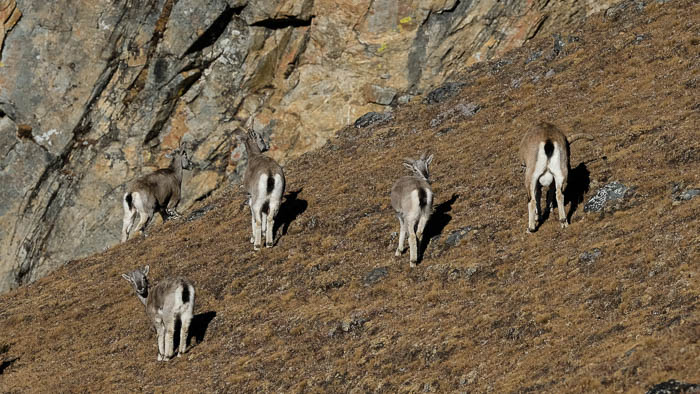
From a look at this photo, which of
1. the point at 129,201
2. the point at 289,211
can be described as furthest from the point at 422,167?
the point at 129,201

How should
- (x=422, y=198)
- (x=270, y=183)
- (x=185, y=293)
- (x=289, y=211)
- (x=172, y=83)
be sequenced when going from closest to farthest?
(x=185, y=293)
(x=422, y=198)
(x=270, y=183)
(x=289, y=211)
(x=172, y=83)

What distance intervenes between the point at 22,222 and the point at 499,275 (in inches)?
1163

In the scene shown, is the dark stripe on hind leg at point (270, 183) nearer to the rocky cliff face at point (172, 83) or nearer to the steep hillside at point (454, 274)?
the steep hillside at point (454, 274)

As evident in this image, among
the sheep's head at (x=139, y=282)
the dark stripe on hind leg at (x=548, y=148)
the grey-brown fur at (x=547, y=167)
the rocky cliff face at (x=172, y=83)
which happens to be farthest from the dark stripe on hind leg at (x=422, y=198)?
the rocky cliff face at (x=172, y=83)

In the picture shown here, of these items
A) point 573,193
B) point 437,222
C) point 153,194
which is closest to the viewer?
point 573,193

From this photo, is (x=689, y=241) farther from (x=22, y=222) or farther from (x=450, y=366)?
(x=22, y=222)

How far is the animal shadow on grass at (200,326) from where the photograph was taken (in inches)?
801

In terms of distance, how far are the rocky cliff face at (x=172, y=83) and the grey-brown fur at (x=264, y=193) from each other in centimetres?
1581

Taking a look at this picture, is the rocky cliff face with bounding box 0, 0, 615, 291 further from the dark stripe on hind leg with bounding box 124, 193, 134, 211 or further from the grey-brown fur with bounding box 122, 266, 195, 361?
the grey-brown fur with bounding box 122, 266, 195, 361

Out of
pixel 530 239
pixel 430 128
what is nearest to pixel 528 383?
pixel 530 239

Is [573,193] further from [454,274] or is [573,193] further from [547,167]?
[454,274]

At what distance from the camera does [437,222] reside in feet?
74.6

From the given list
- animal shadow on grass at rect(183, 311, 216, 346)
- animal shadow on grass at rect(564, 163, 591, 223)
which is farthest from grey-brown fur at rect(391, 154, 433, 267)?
Answer: animal shadow on grass at rect(183, 311, 216, 346)

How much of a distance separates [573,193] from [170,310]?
1068cm
